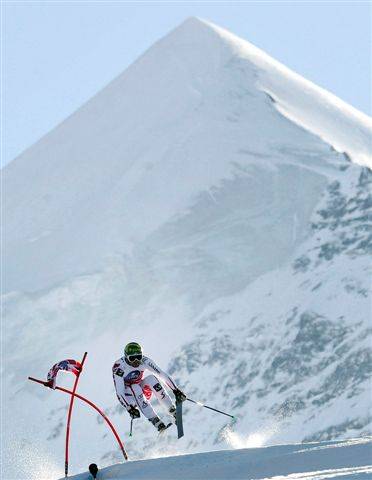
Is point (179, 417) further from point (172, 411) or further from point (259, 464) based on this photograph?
point (259, 464)

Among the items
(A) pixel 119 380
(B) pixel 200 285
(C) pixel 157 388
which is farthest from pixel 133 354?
(B) pixel 200 285

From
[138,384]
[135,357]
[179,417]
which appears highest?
[135,357]

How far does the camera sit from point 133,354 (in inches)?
929

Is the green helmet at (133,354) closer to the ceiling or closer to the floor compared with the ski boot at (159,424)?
closer to the ceiling

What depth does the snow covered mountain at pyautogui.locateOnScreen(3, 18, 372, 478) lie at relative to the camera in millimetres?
164125

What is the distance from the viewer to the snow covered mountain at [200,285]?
164125 millimetres

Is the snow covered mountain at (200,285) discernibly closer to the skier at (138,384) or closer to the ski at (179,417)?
the skier at (138,384)

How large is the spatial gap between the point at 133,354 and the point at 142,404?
1.04 metres

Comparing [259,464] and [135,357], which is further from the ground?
[135,357]

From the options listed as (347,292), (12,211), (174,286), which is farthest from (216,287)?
(12,211)

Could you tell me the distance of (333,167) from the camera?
191 metres

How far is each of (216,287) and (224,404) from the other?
49.0ft

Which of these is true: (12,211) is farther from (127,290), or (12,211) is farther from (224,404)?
(224,404)

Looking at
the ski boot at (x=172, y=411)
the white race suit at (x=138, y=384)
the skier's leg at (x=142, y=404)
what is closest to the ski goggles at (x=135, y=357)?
the white race suit at (x=138, y=384)
